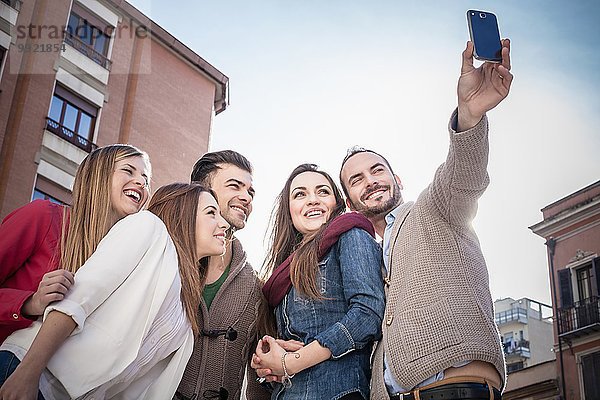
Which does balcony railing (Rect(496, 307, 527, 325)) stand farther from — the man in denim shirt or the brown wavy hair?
the man in denim shirt

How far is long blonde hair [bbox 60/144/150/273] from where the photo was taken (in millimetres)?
3219

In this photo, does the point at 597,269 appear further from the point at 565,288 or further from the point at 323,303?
the point at 323,303

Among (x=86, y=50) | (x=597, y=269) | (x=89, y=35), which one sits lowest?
(x=597, y=269)

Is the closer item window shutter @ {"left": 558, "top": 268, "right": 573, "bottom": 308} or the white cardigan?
the white cardigan

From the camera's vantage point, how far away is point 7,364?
8.50 feet

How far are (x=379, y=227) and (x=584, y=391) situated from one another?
1989 cm

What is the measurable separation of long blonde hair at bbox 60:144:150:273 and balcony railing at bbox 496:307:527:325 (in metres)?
41.2

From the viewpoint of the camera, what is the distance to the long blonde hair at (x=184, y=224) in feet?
11.4

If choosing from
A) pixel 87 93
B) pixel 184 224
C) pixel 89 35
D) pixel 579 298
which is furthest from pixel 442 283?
pixel 579 298

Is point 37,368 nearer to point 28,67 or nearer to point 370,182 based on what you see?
point 370,182

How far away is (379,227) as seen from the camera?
4230 mm

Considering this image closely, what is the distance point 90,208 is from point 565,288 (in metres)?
22.5

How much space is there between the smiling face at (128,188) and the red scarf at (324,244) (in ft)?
2.68

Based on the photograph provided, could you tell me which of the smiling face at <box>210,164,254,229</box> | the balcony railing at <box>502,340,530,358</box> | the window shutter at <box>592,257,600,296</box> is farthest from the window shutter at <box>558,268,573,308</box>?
the smiling face at <box>210,164,254,229</box>
